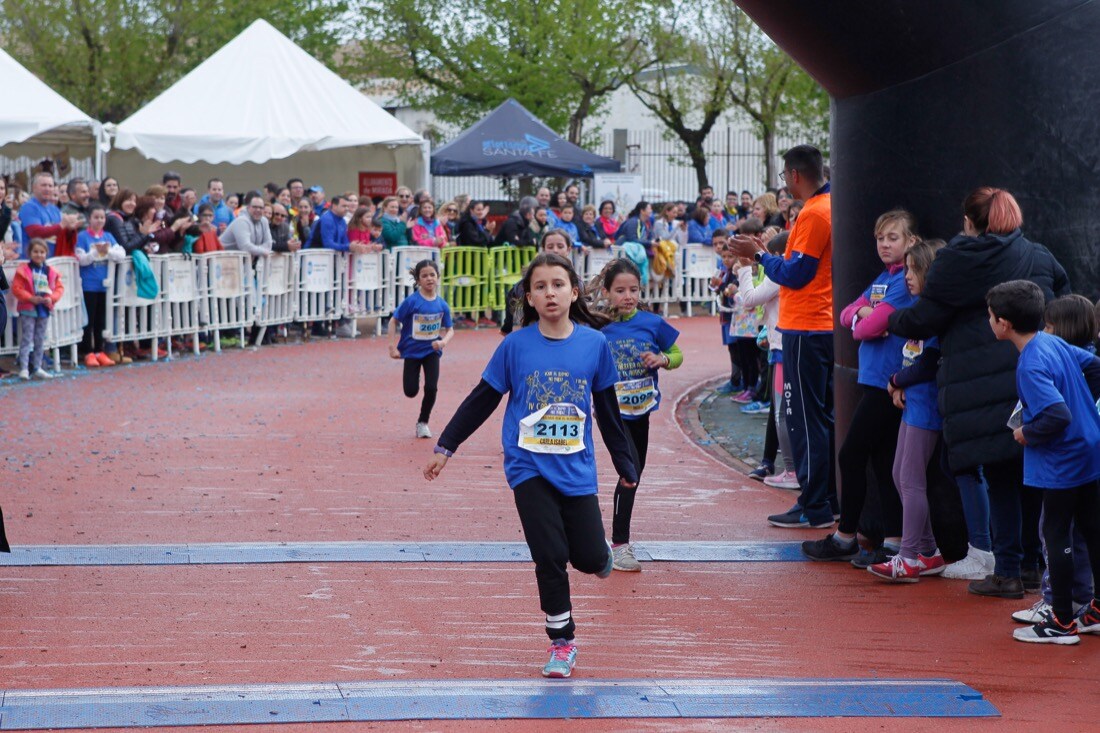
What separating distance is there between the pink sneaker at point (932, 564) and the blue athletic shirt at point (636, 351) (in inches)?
60.5

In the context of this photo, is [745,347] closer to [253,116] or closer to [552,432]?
[552,432]

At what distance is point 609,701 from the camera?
17.5 ft

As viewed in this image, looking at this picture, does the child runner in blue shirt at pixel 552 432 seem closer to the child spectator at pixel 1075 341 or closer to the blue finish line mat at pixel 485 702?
the blue finish line mat at pixel 485 702

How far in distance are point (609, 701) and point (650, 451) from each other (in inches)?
245

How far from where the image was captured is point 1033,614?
6.35 meters

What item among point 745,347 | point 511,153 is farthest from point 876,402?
point 511,153

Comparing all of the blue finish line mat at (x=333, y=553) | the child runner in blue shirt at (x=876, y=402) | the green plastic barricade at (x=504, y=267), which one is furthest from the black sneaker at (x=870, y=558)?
the green plastic barricade at (x=504, y=267)

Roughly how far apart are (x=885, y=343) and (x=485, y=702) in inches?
122

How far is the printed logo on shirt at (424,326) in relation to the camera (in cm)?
1206

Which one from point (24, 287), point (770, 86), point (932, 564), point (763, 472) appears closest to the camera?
point (932, 564)

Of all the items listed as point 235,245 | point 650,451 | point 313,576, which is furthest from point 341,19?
point 313,576

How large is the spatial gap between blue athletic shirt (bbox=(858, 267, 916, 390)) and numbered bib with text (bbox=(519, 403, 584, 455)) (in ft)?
7.35

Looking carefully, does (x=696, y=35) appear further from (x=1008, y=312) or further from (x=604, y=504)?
(x=1008, y=312)

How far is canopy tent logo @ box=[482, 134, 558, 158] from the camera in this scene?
25.1m
